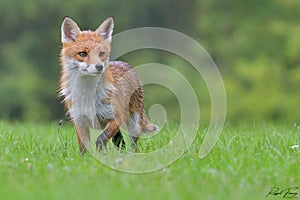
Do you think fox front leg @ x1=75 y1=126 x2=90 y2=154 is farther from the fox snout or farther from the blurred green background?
the blurred green background

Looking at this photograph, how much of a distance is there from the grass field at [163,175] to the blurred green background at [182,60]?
14899mm

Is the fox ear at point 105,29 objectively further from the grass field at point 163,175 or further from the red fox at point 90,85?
the grass field at point 163,175

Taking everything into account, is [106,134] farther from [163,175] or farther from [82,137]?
[163,175]

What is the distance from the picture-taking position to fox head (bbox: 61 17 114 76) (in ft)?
22.6

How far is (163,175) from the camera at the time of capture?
5406mm

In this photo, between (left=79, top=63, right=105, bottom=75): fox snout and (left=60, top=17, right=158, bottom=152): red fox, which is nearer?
(left=79, top=63, right=105, bottom=75): fox snout

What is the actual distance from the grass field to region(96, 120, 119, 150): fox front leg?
25cm

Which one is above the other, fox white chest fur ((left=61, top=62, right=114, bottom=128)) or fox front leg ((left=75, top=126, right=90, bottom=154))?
fox white chest fur ((left=61, top=62, right=114, bottom=128))

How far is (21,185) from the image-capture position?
5.13 metres

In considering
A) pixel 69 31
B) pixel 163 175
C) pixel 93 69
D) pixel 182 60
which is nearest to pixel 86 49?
pixel 93 69
